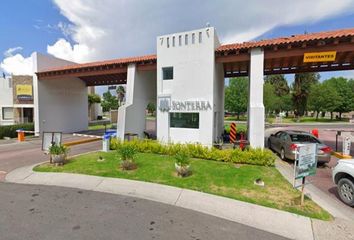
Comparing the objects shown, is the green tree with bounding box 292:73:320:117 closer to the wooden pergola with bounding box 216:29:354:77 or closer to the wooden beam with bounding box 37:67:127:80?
the wooden pergola with bounding box 216:29:354:77

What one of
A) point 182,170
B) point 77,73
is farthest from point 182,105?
Answer: point 77,73

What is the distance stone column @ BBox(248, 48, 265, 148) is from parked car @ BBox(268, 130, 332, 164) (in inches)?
47.9

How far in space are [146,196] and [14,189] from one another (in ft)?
14.2

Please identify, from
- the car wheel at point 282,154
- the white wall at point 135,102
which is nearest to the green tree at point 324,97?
the car wheel at point 282,154

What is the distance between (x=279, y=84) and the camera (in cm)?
5644

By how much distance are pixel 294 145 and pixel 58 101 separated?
21.2 m

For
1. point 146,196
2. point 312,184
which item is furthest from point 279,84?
point 146,196

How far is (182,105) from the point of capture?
513 inches

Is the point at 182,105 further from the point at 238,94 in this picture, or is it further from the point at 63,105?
the point at 238,94

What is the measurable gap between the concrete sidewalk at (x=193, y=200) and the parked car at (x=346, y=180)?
1.79 m

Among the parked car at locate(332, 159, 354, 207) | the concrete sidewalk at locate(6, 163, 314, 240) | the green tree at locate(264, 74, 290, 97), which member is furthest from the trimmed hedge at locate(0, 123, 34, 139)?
the green tree at locate(264, 74, 290, 97)

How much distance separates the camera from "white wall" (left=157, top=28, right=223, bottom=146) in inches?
480

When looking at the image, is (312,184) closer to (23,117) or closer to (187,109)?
(187,109)

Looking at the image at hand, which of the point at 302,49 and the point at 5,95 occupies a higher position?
the point at 302,49
